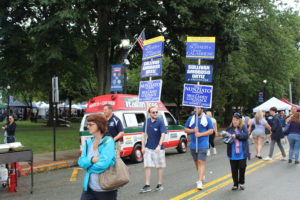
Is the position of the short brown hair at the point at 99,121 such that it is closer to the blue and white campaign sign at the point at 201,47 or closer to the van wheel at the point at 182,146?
the blue and white campaign sign at the point at 201,47

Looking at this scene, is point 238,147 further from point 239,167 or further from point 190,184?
point 190,184

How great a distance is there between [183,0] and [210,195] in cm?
1230

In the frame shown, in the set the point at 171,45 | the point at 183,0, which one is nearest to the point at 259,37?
the point at 171,45

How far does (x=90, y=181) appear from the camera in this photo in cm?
386

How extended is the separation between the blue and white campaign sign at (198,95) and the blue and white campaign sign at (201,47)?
0.95m

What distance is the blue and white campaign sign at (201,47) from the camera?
902cm

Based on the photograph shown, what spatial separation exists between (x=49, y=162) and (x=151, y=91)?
4.99 m

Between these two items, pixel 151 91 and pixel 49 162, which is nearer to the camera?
pixel 151 91

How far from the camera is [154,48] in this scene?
9727 millimetres

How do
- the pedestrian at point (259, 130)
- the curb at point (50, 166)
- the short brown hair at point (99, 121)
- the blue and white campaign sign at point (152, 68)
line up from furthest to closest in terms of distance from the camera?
the pedestrian at point (259, 130) → the curb at point (50, 166) → the blue and white campaign sign at point (152, 68) → the short brown hair at point (99, 121)

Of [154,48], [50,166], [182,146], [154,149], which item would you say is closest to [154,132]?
[154,149]

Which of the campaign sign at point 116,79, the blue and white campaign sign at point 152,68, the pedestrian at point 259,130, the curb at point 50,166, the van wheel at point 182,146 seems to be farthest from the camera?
the campaign sign at point 116,79

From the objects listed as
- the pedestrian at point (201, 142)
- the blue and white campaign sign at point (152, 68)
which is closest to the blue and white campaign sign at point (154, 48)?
the blue and white campaign sign at point (152, 68)

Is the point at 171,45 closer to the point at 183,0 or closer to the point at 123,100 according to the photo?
the point at 183,0
